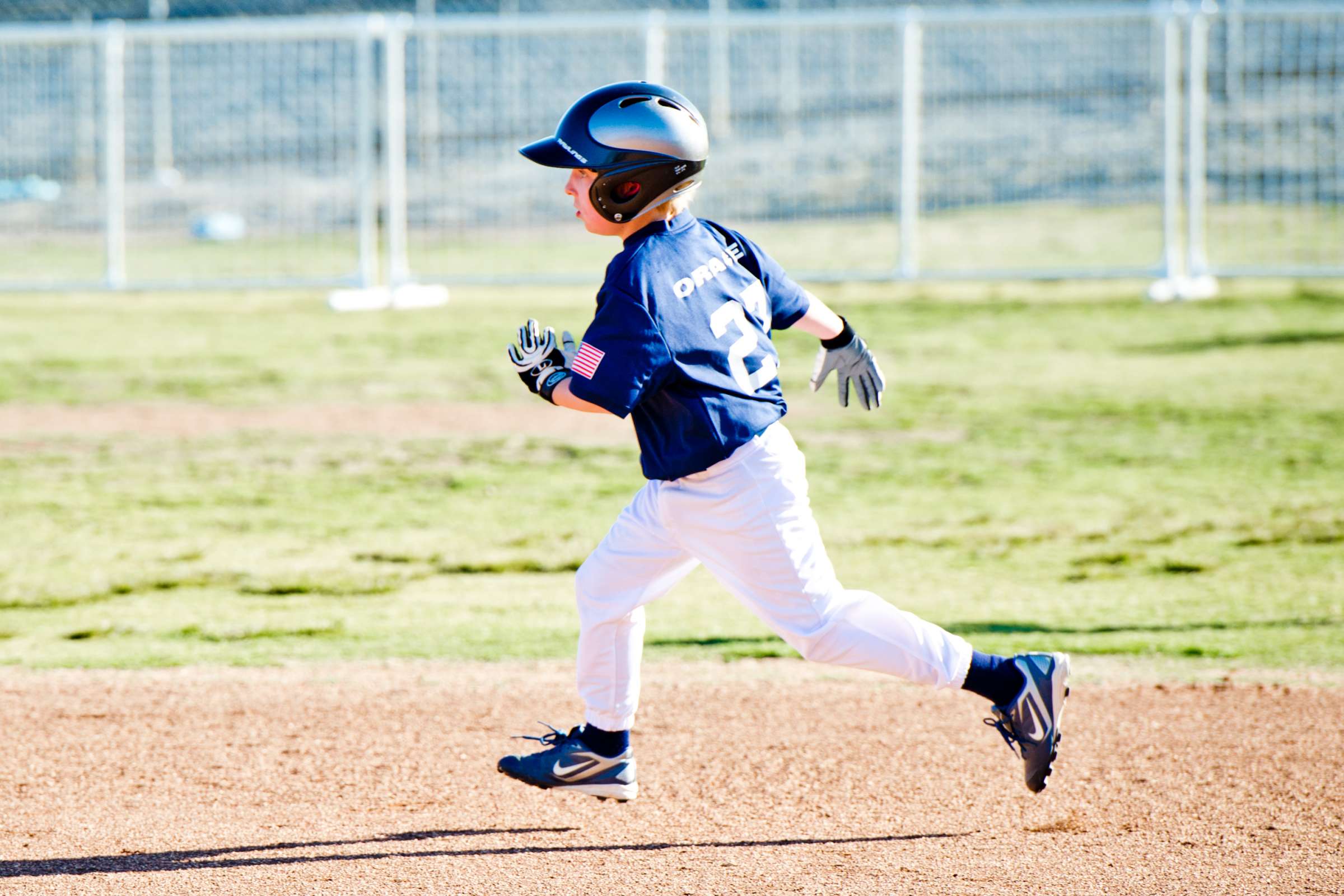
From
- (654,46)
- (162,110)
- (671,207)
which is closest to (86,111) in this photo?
(162,110)

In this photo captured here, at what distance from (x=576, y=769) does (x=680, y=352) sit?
3.59 feet

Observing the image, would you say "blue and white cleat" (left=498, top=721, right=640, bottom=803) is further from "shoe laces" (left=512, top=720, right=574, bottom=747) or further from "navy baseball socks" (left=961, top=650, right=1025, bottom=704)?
"navy baseball socks" (left=961, top=650, right=1025, bottom=704)

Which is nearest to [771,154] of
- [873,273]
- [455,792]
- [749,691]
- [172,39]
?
[873,273]

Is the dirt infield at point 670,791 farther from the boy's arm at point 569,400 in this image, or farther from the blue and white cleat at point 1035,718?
the boy's arm at point 569,400

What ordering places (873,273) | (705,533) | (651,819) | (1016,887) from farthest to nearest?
(873,273)
(651,819)
(705,533)
(1016,887)

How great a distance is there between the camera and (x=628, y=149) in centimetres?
348

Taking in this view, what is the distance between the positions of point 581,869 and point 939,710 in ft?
5.45

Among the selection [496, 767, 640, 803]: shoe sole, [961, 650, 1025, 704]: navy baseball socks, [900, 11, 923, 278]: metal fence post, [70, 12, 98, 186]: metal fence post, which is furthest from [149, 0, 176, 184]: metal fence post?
[961, 650, 1025, 704]: navy baseball socks

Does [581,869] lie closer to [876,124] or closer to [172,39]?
[172,39]

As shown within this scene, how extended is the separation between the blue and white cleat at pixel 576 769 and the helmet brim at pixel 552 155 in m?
1.40

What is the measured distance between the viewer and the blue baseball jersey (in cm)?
330

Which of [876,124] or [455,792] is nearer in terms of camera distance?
[455,792]

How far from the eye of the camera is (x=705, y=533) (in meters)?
3.50

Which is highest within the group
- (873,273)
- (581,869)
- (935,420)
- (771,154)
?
(771,154)
